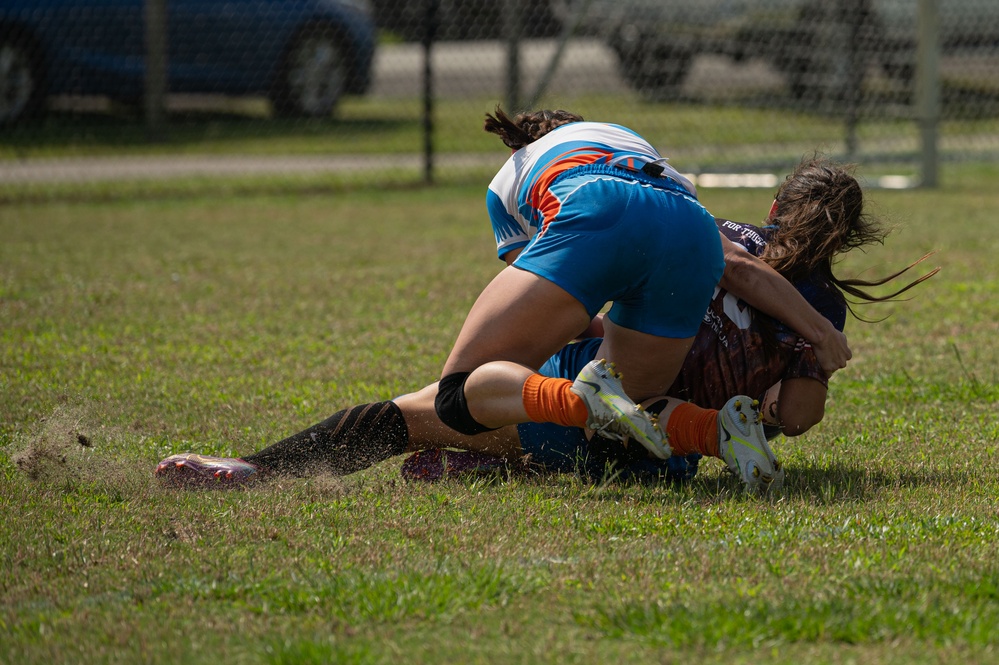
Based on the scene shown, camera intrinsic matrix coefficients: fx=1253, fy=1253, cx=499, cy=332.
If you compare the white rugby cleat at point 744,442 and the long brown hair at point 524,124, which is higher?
the long brown hair at point 524,124

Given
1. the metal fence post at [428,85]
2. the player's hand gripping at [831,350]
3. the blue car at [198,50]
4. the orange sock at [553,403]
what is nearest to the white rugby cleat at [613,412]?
the orange sock at [553,403]

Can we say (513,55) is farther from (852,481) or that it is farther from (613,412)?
(613,412)

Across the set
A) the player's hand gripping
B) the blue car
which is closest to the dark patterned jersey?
the player's hand gripping

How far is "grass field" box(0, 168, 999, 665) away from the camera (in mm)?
2475

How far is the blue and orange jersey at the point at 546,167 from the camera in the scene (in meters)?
3.53

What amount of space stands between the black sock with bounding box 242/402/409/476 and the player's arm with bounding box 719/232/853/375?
1.04 meters

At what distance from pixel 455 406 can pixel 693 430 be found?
0.66 metres

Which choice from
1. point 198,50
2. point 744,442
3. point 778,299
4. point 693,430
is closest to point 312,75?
point 198,50

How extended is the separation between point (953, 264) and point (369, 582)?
557 cm

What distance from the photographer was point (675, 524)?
3.15 m

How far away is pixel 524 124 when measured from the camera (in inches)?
153

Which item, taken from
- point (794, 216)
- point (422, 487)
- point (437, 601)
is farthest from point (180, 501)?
point (794, 216)

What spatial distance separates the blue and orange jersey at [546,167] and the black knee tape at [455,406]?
1.59 feet

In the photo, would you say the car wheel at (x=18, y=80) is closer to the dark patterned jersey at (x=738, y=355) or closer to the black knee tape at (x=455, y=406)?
the black knee tape at (x=455, y=406)
